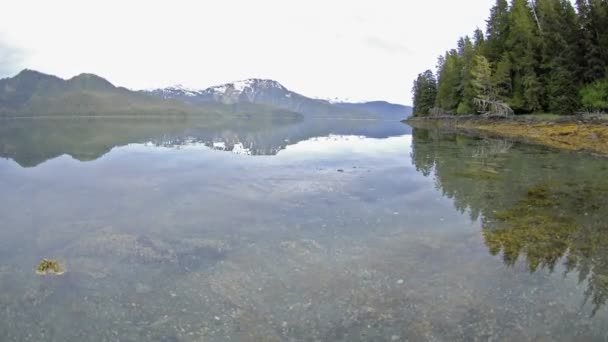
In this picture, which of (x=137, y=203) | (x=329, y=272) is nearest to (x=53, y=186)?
(x=137, y=203)

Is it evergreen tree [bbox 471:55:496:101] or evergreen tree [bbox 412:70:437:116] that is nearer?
evergreen tree [bbox 471:55:496:101]

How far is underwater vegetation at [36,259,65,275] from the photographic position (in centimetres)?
955

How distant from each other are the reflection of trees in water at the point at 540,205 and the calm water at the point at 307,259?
82 mm

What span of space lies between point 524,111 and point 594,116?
2113 centimetres

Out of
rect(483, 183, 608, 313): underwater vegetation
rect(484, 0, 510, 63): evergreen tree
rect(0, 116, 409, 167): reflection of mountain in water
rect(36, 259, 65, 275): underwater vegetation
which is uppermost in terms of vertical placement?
rect(484, 0, 510, 63): evergreen tree

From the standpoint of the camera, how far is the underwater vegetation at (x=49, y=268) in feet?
31.3

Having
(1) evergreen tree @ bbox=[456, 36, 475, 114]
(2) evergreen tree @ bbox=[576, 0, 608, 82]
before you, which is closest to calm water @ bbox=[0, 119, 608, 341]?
(2) evergreen tree @ bbox=[576, 0, 608, 82]

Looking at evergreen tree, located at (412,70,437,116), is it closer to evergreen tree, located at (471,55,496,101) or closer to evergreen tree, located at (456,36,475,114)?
evergreen tree, located at (456,36,475,114)

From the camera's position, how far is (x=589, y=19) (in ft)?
163

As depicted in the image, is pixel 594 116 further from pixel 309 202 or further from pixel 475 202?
pixel 309 202

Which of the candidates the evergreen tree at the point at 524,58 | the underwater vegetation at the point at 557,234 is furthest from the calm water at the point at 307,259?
the evergreen tree at the point at 524,58

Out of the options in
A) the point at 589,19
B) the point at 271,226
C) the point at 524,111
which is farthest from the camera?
the point at 524,111

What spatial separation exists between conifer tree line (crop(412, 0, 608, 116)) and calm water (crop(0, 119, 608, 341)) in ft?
123

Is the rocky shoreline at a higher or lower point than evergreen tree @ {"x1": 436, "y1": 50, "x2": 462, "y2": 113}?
lower
